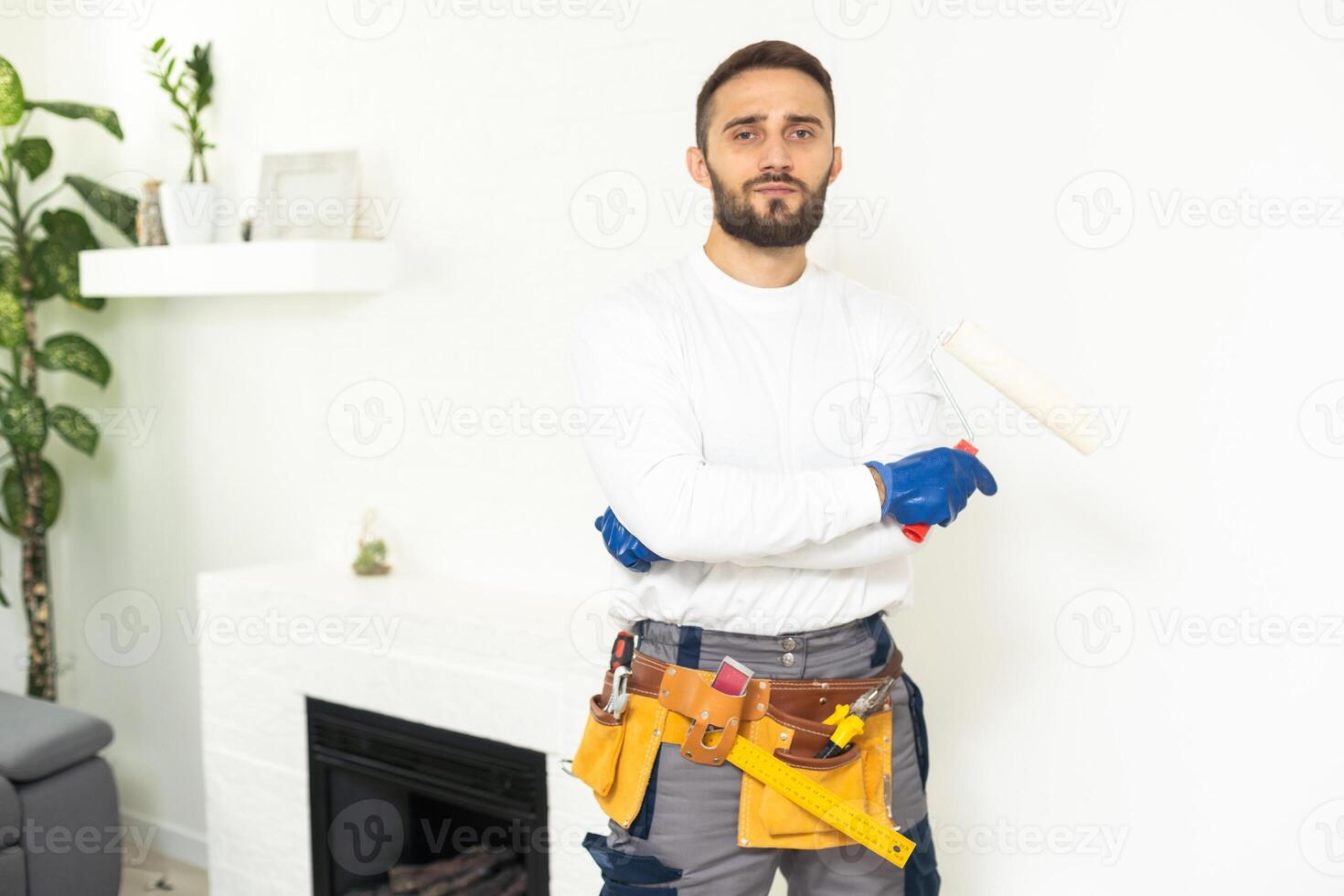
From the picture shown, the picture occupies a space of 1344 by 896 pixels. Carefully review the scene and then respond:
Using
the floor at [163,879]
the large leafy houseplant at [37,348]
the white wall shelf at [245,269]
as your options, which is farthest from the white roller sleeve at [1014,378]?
the floor at [163,879]

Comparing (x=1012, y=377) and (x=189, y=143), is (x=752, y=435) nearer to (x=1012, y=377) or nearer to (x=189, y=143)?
(x=1012, y=377)

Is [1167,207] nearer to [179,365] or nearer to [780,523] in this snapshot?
[780,523]

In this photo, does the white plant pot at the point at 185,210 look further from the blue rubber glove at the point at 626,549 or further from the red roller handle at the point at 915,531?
the red roller handle at the point at 915,531

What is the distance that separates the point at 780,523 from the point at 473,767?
1345 millimetres

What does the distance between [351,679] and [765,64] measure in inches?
68.1

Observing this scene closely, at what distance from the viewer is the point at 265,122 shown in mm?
3307

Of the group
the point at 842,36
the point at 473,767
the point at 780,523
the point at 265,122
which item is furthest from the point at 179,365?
the point at 780,523

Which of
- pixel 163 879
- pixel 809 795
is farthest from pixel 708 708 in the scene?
pixel 163 879

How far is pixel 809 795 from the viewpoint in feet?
5.63

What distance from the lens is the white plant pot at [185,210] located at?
324 centimetres

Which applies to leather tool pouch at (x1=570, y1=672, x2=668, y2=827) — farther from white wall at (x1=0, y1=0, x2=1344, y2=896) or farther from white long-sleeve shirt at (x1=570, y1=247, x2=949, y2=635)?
white wall at (x1=0, y1=0, x2=1344, y2=896)

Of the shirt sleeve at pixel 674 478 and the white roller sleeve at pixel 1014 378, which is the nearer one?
the shirt sleeve at pixel 674 478

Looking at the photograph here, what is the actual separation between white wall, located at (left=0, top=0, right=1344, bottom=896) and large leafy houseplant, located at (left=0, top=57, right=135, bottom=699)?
3.25 ft

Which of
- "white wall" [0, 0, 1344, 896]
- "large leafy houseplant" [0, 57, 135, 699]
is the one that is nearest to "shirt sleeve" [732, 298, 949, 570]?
"white wall" [0, 0, 1344, 896]
